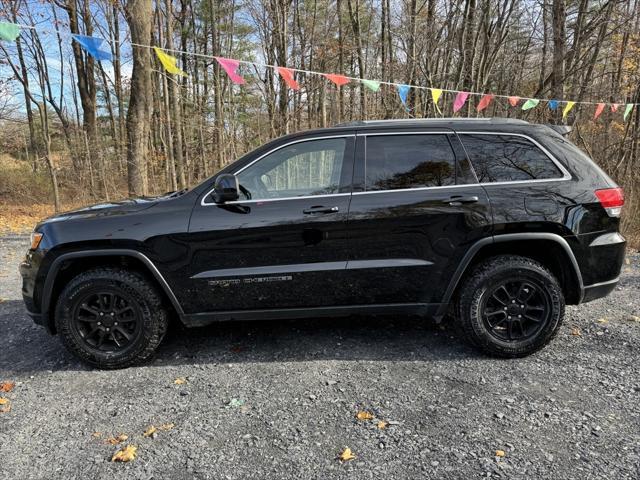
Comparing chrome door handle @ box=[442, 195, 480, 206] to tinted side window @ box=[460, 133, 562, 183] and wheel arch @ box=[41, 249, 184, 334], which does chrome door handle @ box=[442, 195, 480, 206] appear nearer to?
tinted side window @ box=[460, 133, 562, 183]

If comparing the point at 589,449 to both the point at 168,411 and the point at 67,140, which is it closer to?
the point at 168,411

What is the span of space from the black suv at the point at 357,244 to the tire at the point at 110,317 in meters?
0.01

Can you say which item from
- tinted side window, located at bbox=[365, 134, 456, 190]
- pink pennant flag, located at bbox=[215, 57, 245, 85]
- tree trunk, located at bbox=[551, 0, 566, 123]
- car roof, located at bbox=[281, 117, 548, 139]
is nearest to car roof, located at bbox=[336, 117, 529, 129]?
car roof, located at bbox=[281, 117, 548, 139]

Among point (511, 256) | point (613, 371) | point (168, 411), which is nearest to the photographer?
point (168, 411)

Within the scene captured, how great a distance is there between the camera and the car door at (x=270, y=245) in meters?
3.32

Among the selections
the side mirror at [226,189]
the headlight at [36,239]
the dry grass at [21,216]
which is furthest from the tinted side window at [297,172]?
the dry grass at [21,216]

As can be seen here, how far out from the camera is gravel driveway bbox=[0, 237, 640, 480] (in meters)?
2.32

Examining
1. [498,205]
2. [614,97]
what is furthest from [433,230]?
[614,97]

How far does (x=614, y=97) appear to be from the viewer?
1366 centimetres

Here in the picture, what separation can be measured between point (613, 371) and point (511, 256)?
1.11 meters

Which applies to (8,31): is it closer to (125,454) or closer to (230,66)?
(230,66)

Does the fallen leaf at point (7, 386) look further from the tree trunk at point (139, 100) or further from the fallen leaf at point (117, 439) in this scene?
the tree trunk at point (139, 100)

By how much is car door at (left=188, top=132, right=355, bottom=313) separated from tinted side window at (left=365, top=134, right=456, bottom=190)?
0.63 feet

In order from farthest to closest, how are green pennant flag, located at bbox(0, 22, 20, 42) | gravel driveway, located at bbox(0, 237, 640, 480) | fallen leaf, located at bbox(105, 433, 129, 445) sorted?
green pennant flag, located at bbox(0, 22, 20, 42) < fallen leaf, located at bbox(105, 433, 129, 445) < gravel driveway, located at bbox(0, 237, 640, 480)
